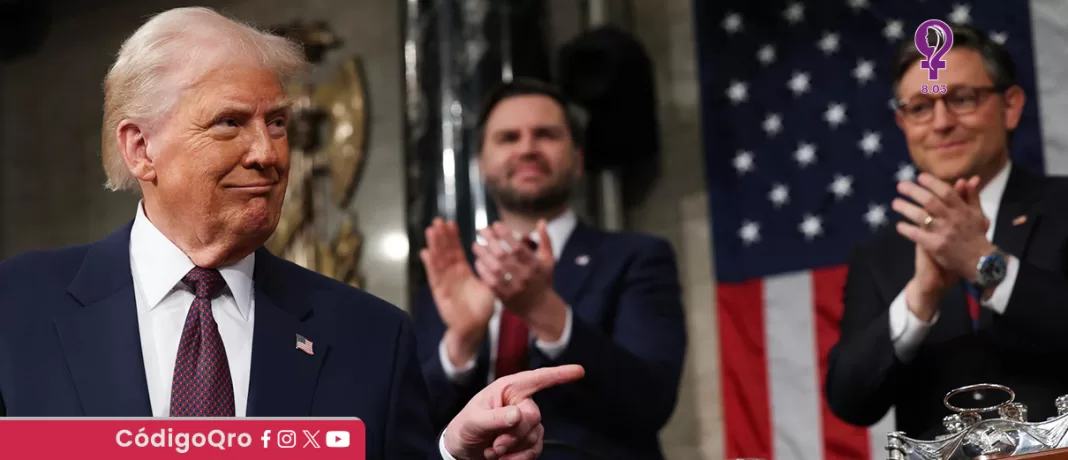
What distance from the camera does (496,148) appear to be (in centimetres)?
397

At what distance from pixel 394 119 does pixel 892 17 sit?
2080 millimetres

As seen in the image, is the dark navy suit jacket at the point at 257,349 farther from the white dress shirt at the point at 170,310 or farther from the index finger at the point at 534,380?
the index finger at the point at 534,380

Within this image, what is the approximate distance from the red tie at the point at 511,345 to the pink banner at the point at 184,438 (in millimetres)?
1794

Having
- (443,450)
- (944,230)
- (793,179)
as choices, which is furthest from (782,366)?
(443,450)

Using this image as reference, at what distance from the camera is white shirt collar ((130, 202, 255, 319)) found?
2.12m

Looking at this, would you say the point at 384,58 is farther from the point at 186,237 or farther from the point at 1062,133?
the point at 186,237

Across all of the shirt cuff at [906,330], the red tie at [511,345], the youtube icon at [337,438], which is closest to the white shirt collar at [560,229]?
the red tie at [511,345]

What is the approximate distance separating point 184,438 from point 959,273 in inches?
72.1

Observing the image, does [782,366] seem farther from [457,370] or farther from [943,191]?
[943,191]

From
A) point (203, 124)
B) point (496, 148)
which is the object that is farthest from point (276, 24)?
point (203, 124)

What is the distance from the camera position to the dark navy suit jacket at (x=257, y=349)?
78.2 inches

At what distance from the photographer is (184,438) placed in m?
1.79

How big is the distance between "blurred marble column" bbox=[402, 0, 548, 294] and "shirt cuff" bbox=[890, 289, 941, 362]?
6.54 ft

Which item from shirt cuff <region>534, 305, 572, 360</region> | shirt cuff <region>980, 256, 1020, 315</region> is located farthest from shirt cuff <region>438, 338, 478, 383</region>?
shirt cuff <region>980, 256, 1020, 315</region>
